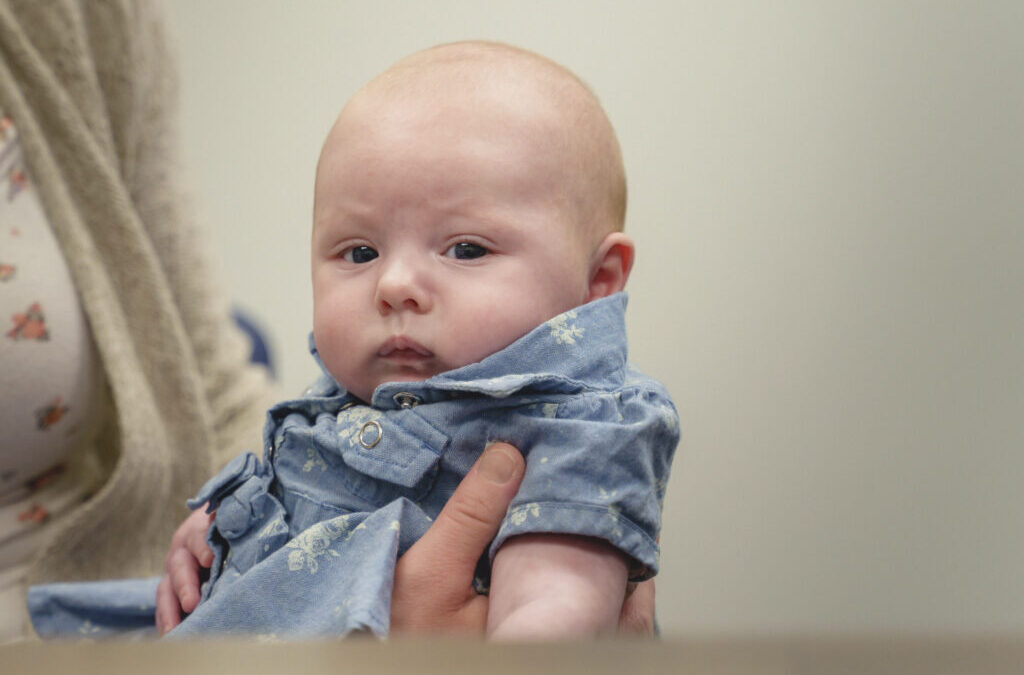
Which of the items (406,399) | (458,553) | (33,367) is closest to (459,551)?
(458,553)

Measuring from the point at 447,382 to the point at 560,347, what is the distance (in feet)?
0.26

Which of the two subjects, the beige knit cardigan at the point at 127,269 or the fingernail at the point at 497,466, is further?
the beige knit cardigan at the point at 127,269

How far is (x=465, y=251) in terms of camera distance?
0.59m

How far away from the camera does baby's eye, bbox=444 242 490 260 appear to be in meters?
0.59

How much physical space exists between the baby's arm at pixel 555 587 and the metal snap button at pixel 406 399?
115 millimetres

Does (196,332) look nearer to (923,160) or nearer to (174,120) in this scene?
(174,120)

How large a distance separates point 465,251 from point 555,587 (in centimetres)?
23

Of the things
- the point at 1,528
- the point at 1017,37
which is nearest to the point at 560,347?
the point at 1,528

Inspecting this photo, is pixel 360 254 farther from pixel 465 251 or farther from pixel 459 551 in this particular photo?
pixel 459 551

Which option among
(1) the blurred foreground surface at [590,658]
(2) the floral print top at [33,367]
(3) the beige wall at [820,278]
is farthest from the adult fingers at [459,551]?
(3) the beige wall at [820,278]

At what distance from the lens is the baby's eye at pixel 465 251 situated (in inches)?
23.2

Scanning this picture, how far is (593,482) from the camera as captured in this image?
1.67ft

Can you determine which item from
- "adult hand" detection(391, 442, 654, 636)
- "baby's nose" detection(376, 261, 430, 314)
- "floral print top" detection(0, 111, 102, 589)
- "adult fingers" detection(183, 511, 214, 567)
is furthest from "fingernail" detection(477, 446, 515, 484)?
"floral print top" detection(0, 111, 102, 589)

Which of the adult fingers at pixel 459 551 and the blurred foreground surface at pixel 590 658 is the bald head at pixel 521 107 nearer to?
the adult fingers at pixel 459 551
